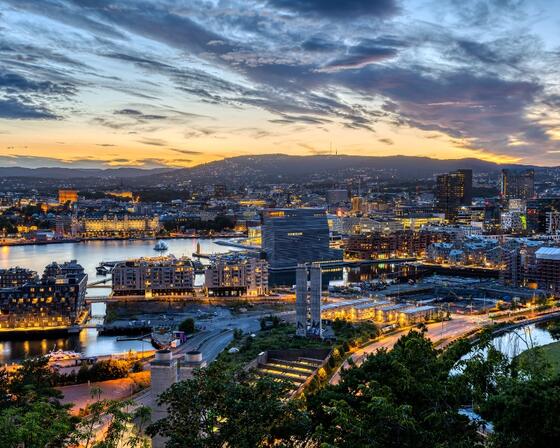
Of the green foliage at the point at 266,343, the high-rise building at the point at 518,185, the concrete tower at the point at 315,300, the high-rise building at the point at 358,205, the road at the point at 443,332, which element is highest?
the high-rise building at the point at 518,185

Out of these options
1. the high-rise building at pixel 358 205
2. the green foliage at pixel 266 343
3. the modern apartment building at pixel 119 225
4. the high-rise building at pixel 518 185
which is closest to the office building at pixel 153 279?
the green foliage at pixel 266 343

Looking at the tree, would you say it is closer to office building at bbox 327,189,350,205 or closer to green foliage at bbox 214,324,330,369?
green foliage at bbox 214,324,330,369

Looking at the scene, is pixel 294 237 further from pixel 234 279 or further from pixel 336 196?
pixel 336 196

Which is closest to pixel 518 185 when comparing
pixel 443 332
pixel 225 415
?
pixel 443 332

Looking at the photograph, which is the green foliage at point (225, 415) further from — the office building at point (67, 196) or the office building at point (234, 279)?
the office building at point (67, 196)

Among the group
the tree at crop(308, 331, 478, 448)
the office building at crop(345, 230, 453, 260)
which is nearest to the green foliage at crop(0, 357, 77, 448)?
the tree at crop(308, 331, 478, 448)

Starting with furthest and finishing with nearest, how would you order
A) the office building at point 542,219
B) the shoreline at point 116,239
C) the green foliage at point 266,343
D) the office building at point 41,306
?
the shoreline at point 116,239
the office building at point 542,219
the office building at point 41,306
the green foliage at point 266,343

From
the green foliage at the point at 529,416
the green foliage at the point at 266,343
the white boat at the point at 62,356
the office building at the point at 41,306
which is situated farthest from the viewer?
the office building at the point at 41,306

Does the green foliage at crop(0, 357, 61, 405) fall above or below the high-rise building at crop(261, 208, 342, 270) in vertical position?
below
